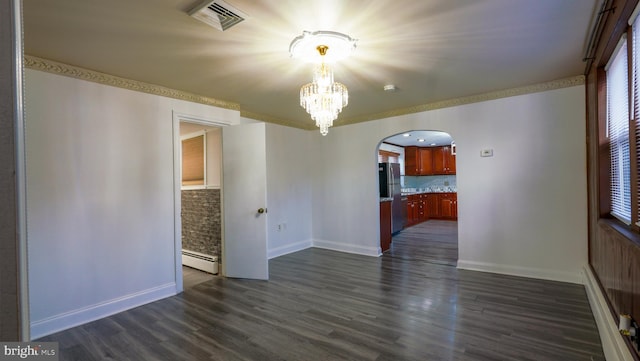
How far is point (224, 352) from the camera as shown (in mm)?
2277

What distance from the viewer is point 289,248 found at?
533 centimetres

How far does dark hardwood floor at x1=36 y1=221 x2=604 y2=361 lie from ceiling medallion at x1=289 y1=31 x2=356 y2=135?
184 centimetres

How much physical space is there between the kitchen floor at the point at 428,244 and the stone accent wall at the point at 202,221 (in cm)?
284

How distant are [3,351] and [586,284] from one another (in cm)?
441

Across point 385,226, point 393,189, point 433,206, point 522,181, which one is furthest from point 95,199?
point 433,206

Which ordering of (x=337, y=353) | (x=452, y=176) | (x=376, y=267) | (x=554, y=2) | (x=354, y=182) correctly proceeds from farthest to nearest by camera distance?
(x=452, y=176), (x=354, y=182), (x=376, y=267), (x=337, y=353), (x=554, y=2)

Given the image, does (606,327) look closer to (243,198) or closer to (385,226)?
(385,226)

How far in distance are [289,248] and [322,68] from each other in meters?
3.55

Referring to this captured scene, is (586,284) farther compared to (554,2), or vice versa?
(586,284)

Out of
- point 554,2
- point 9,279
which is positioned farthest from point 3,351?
point 554,2

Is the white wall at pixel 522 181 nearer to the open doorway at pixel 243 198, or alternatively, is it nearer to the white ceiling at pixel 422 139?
the open doorway at pixel 243 198

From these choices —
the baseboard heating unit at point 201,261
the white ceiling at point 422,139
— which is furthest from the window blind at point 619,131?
the white ceiling at point 422,139

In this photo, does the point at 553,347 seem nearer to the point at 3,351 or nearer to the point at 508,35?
the point at 508,35

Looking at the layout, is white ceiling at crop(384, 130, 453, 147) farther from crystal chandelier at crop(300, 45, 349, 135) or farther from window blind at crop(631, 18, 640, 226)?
window blind at crop(631, 18, 640, 226)
